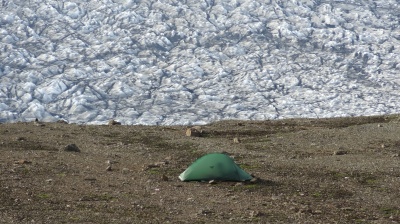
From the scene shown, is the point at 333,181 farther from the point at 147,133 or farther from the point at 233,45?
the point at 233,45

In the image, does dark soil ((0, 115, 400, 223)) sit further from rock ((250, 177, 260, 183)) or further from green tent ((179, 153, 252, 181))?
green tent ((179, 153, 252, 181))

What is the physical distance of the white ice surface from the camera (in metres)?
158

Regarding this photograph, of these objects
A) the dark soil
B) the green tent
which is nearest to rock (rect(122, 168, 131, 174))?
the dark soil

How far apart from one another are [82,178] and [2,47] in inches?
6191

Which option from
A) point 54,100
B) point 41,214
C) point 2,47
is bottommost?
point 54,100

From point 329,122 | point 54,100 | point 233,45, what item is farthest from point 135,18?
point 329,122

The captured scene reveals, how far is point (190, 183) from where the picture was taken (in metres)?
25.1

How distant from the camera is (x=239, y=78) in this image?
172 meters

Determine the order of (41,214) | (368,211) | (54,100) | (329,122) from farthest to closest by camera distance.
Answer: (54,100) → (329,122) → (368,211) → (41,214)

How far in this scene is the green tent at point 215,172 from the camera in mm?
25391

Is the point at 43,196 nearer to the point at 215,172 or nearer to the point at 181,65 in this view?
the point at 215,172

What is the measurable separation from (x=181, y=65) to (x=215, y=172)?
155 meters

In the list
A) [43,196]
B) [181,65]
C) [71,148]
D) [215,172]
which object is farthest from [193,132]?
[181,65]

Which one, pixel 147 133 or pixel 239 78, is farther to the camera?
pixel 239 78
